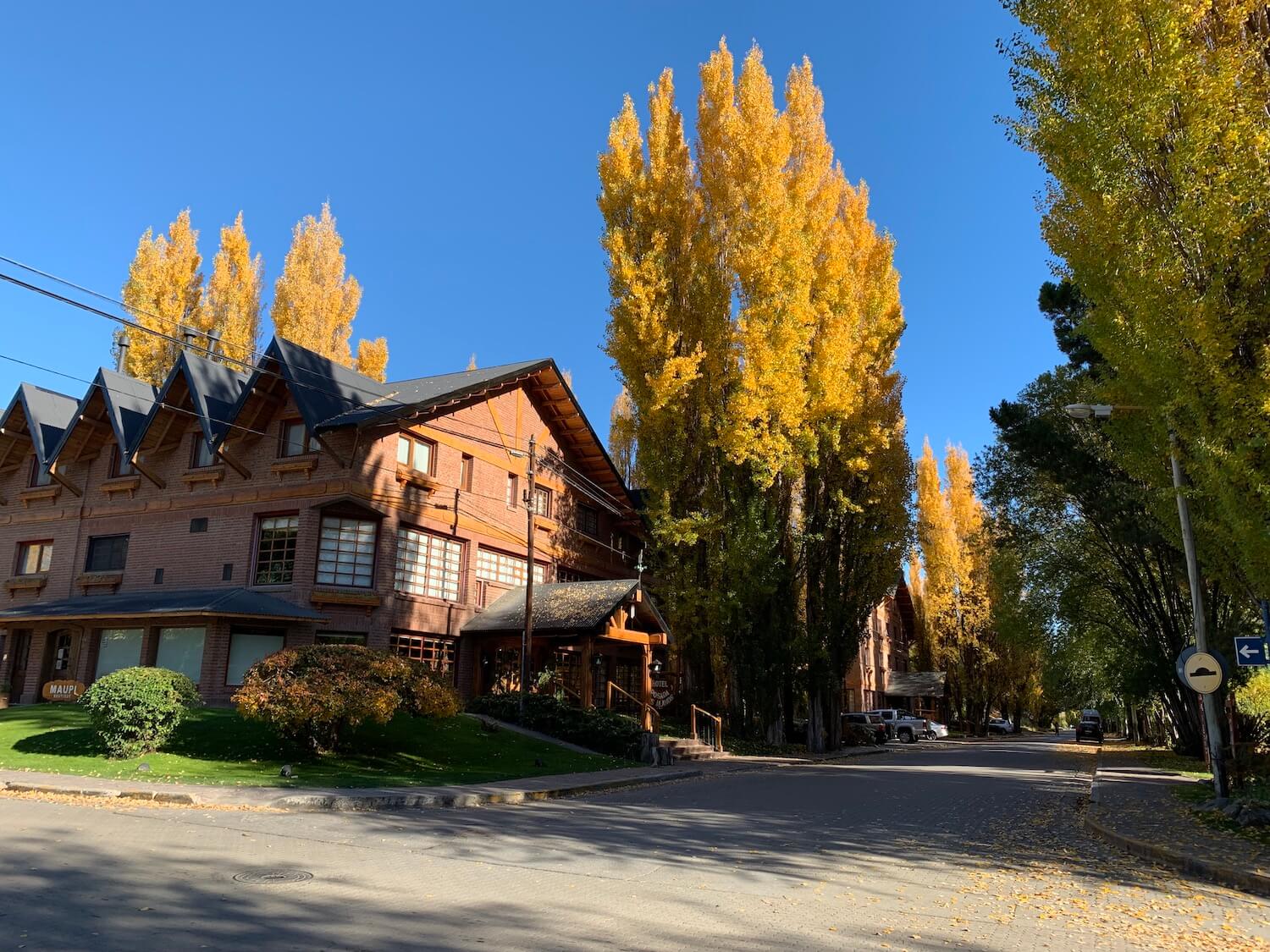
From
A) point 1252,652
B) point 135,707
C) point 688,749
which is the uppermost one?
point 1252,652

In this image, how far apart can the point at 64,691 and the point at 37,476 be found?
368 inches

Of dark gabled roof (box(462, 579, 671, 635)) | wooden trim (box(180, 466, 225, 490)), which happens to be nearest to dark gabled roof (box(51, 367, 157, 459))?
wooden trim (box(180, 466, 225, 490))

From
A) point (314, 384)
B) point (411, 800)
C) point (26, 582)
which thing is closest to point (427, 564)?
point (314, 384)

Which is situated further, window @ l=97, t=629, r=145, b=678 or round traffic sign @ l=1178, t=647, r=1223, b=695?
window @ l=97, t=629, r=145, b=678

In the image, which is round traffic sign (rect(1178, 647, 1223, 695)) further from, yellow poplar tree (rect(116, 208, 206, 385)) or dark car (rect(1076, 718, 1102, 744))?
dark car (rect(1076, 718, 1102, 744))

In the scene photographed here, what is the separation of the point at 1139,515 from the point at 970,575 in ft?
113

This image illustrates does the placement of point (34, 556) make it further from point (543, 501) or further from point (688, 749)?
point (688, 749)

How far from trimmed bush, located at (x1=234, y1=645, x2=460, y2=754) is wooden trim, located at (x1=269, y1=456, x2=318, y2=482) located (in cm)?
803

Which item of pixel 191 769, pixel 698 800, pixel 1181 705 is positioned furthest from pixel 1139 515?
pixel 191 769

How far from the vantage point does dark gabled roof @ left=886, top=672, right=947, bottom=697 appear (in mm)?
59438

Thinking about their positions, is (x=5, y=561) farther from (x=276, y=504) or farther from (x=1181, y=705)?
(x=1181, y=705)

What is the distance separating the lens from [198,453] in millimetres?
25328

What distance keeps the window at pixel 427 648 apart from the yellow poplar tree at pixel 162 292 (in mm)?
20502

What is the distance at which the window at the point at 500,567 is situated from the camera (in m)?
27.1
